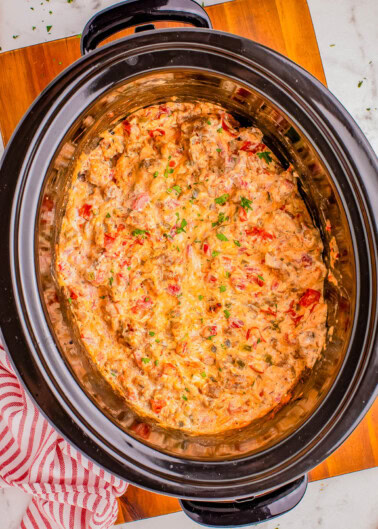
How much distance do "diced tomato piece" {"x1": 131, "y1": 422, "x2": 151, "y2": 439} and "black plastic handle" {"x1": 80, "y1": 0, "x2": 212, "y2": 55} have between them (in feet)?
3.78

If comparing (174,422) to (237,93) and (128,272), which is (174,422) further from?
(237,93)

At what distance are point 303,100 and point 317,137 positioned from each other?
0.10 metres

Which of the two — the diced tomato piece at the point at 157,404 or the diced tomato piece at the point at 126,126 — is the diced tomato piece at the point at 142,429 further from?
the diced tomato piece at the point at 126,126

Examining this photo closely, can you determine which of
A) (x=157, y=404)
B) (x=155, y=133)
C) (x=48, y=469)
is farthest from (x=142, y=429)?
(x=155, y=133)

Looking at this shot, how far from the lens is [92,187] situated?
150cm

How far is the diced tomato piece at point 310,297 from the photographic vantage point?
1520mm

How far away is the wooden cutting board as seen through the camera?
1708 mm

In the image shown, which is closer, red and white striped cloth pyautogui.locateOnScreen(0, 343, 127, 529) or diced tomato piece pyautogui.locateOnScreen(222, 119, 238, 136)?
diced tomato piece pyautogui.locateOnScreen(222, 119, 238, 136)

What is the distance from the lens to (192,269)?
1.49m

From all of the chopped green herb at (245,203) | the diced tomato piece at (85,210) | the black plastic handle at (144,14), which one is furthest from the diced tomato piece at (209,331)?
the black plastic handle at (144,14)

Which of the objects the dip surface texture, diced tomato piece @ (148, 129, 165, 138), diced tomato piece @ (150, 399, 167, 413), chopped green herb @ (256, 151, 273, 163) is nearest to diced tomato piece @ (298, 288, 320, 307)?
the dip surface texture

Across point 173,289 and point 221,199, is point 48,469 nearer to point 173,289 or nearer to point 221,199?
point 173,289

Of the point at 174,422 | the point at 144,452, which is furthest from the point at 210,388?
the point at 144,452

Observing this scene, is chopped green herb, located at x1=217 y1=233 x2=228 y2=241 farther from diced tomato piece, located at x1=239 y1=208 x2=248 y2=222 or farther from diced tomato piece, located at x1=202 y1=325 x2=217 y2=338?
diced tomato piece, located at x1=202 y1=325 x2=217 y2=338
